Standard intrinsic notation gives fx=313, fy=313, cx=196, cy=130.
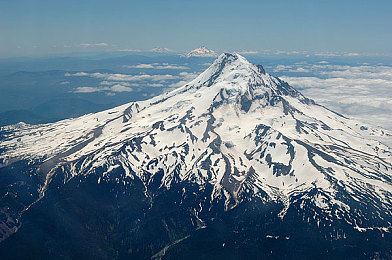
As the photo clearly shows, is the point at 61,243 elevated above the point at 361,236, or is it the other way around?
the point at 361,236

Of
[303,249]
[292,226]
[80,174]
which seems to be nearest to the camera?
[303,249]

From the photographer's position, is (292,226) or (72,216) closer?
(292,226)

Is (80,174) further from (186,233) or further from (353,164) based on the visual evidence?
(353,164)

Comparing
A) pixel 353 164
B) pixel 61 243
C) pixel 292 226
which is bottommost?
pixel 61 243

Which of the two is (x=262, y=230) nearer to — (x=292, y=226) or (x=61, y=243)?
(x=292, y=226)

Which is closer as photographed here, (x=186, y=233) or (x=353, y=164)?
(x=186, y=233)

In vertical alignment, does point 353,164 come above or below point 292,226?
above

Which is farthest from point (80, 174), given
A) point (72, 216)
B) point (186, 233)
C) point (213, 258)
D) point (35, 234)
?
point (213, 258)

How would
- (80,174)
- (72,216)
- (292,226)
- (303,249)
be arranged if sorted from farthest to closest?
(80,174), (72,216), (292,226), (303,249)

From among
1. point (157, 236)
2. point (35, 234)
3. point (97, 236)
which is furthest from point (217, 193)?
point (35, 234)
